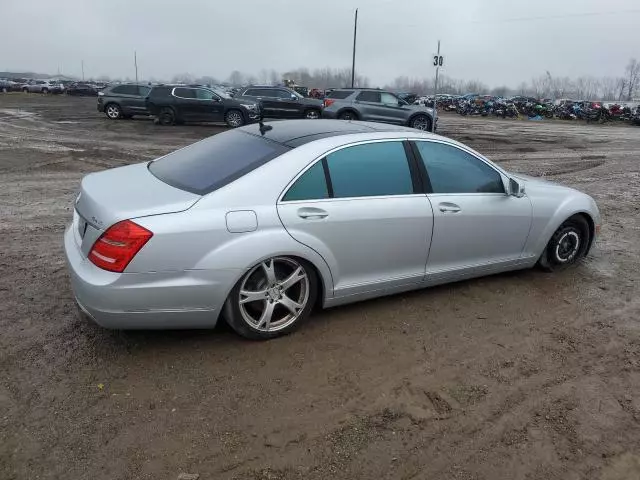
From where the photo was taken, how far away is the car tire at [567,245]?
512 cm

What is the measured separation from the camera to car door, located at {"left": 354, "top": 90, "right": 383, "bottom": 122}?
62.9ft

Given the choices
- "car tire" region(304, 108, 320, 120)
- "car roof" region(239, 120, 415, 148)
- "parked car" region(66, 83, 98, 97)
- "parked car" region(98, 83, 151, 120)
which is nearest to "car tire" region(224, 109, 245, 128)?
"car tire" region(304, 108, 320, 120)

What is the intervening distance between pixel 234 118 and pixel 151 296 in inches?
746

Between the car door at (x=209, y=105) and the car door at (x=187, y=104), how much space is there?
0.12m

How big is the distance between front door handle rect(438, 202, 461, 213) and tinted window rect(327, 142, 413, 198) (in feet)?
0.96

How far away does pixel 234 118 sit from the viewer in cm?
2127

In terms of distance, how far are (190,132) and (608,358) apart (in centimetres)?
1739

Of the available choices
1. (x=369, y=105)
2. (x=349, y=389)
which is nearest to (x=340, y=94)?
(x=369, y=105)

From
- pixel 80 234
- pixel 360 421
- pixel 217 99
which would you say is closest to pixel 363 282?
pixel 360 421

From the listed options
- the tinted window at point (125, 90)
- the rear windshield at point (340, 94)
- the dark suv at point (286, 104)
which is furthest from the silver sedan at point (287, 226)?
the tinted window at point (125, 90)

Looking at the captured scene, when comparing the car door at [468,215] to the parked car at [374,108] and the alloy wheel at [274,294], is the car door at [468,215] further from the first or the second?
the parked car at [374,108]

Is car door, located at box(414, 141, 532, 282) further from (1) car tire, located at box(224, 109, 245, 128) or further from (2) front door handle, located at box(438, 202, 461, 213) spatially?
(1) car tire, located at box(224, 109, 245, 128)

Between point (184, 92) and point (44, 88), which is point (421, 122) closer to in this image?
point (184, 92)

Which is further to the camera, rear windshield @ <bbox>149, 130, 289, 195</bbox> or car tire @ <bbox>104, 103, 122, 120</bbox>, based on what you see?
car tire @ <bbox>104, 103, 122, 120</bbox>
